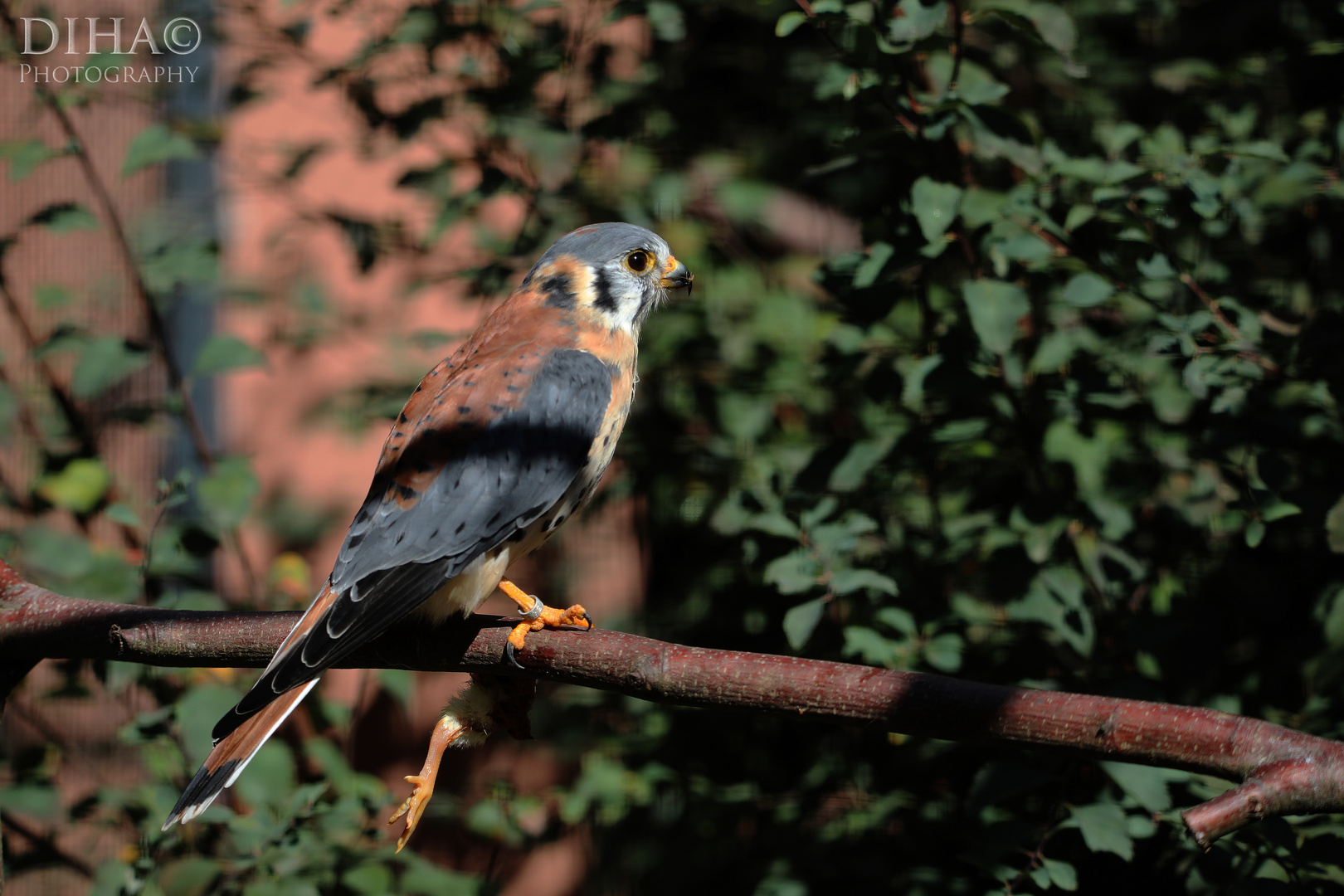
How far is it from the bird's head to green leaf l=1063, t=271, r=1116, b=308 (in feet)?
2.82

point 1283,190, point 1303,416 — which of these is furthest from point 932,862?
point 1283,190

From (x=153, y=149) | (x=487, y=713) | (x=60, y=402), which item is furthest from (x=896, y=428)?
(x=60, y=402)

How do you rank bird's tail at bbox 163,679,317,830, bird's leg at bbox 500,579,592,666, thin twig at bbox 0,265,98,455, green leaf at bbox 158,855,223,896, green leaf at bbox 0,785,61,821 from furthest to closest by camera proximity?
thin twig at bbox 0,265,98,455 → green leaf at bbox 0,785,61,821 → green leaf at bbox 158,855,223,896 → bird's leg at bbox 500,579,592,666 → bird's tail at bbox 163,679,317,830

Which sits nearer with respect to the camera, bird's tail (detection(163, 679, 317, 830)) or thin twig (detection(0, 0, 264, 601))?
bird's tail (detection(163, 679, 317, 830))

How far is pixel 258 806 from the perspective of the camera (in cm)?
227

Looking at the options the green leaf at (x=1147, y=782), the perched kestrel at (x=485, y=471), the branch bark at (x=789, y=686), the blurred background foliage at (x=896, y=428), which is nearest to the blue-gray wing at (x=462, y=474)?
the perched kestrel at (x=485, y=471)

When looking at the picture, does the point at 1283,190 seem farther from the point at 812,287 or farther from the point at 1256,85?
the point at 812,287

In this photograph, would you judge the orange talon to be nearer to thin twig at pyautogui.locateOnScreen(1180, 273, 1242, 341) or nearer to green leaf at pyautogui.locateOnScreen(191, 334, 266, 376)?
green leaf at pyautogui.locateOnScreen(191, 334, 266, 376)

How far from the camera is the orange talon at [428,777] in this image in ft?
5.11

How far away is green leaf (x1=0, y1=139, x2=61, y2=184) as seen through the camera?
86.4 inches

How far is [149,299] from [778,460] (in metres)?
1.62

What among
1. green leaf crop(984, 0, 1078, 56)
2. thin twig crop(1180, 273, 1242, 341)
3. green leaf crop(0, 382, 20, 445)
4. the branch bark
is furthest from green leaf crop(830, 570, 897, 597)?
green leaf crop(0, 382, 20, 445)

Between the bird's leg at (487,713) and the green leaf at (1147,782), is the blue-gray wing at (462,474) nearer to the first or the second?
the bird's leg at (487,713)

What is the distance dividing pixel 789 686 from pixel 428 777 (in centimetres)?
61
